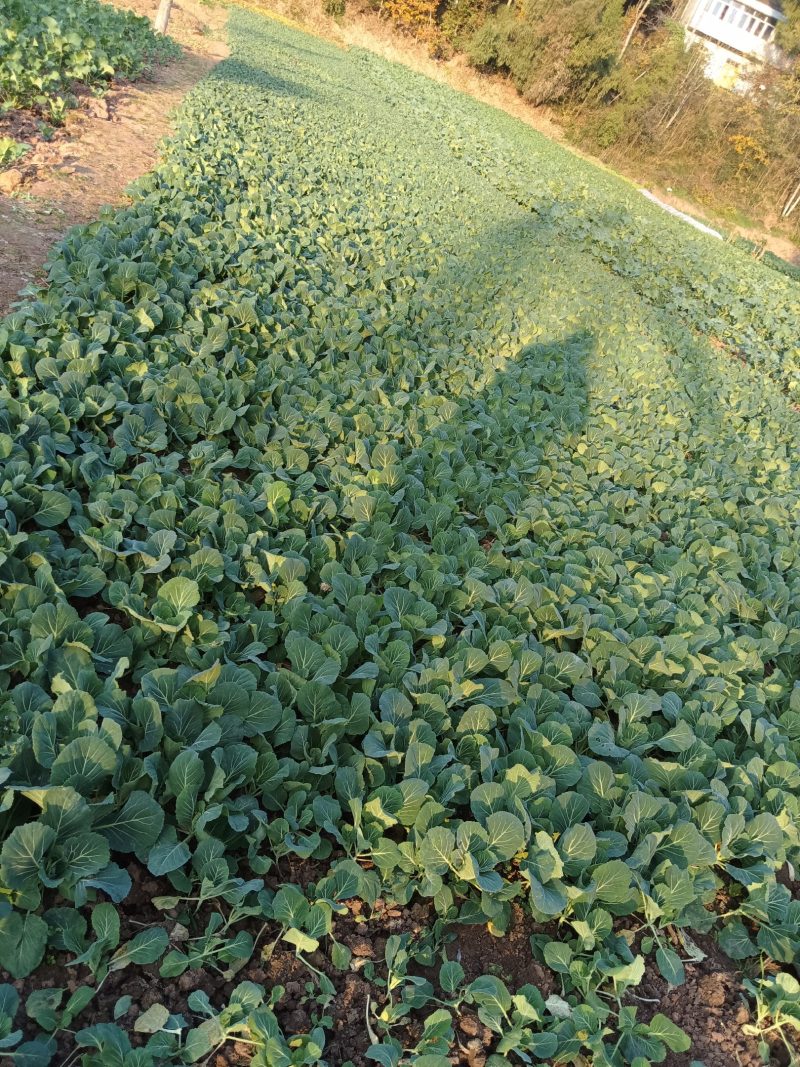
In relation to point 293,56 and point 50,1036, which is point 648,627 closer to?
point 50,1036

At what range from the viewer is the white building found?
150 feet

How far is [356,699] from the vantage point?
8.37ft

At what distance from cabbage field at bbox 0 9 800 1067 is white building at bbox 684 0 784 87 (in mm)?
56146

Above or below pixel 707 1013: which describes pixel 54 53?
above

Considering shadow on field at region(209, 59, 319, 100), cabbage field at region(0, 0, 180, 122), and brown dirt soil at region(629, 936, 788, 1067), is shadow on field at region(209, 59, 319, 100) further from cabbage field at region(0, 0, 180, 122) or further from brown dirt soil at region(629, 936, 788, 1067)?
brown dirt soil at region(629, 936, 788, 1067)

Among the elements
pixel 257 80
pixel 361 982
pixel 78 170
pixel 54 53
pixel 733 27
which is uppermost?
pixel 733 27

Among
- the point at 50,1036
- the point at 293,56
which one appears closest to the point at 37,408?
the point at 50,1036

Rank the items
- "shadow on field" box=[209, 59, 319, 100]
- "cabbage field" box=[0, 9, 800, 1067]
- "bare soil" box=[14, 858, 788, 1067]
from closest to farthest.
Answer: "bare soil" box=[14, 858, 788, 1067] < "cabbage field" box=[0, 9, 800, 1067] < "shadow on field" box=[209, 59, 319, 100]

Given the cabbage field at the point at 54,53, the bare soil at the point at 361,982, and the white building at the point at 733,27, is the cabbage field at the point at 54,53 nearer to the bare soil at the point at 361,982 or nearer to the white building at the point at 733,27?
the bare soil at the point at 361,982

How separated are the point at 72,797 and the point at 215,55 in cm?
2253

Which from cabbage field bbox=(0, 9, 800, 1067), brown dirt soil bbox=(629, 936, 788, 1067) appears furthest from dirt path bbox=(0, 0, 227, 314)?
brown dirt soil bbox=(629, 936, 788, 1067)

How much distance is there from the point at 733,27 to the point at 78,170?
59405mm

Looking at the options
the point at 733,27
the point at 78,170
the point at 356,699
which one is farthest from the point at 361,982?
the point at 733,27

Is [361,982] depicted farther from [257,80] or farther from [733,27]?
[733,27]
